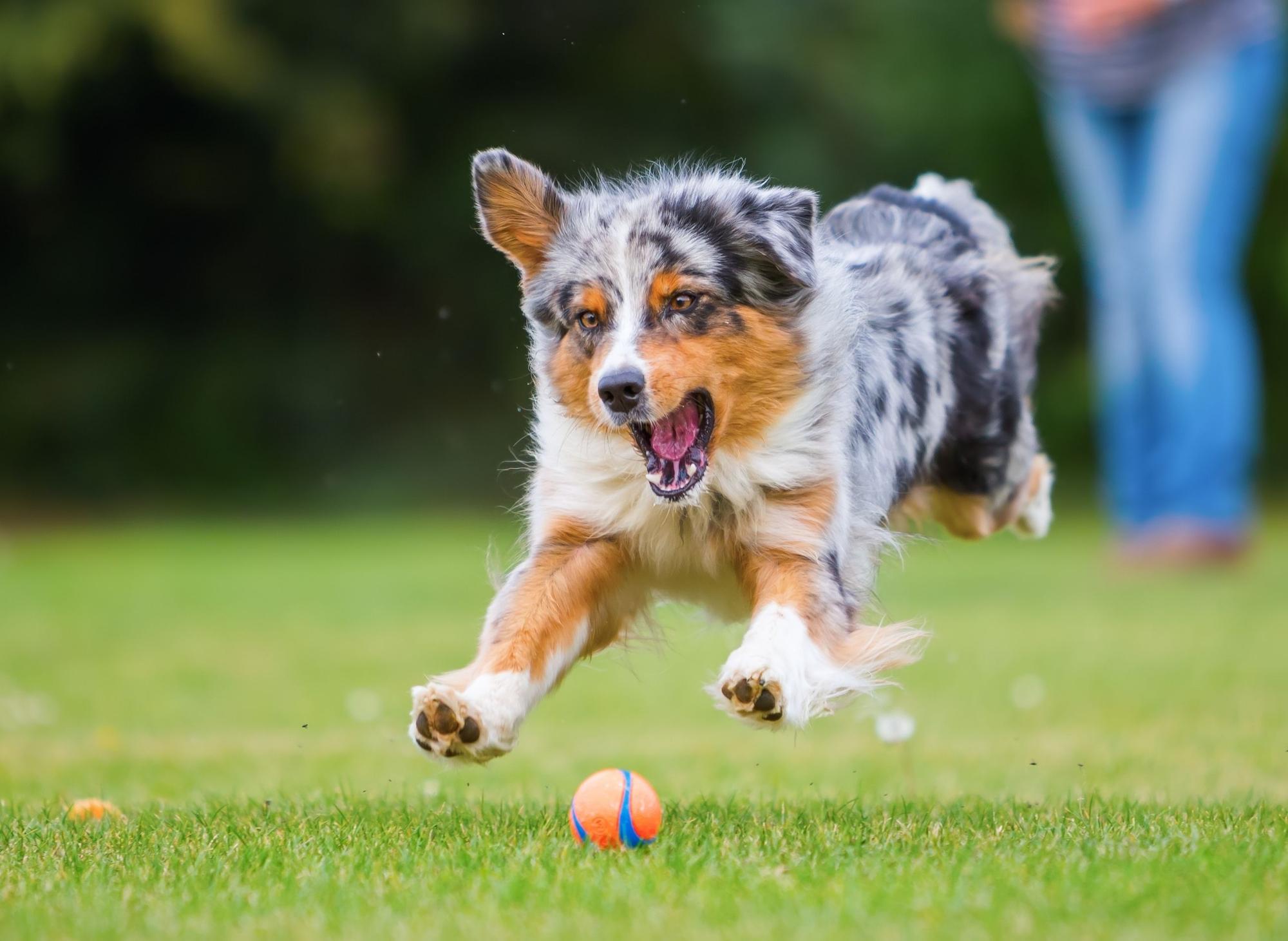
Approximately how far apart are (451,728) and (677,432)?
1.09 meters

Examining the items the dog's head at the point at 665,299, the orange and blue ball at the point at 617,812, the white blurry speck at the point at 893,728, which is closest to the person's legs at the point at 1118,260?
the white blurry speck at the point at 893,728

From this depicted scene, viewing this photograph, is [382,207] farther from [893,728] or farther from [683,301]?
[683,301]

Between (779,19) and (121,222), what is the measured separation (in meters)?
9.75

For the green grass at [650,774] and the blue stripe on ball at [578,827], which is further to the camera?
the blue stripe on ball at [578,827]

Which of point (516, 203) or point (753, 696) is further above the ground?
point (516, 203)

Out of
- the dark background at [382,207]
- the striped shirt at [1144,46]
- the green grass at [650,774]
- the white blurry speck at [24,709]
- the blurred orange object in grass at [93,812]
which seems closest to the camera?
the green grass at [650,774]

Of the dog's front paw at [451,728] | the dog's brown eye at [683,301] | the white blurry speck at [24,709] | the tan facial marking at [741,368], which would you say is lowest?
the white blurry speck at [24,709]

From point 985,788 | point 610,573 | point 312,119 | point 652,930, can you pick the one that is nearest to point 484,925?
point 652,930

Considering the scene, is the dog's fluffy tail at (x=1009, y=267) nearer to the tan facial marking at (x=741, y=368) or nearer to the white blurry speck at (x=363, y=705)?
the tan facial marking at (x=741, y=368)

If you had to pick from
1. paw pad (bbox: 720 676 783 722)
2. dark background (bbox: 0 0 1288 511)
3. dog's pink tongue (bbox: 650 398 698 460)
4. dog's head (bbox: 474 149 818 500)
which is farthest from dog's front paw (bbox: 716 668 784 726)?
dark background (bbox: 0 0 1288 511)

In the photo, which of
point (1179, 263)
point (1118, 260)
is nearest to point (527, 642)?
point (1179, 263)

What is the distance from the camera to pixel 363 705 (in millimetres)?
9117

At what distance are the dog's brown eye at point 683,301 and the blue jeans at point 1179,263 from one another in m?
10.8

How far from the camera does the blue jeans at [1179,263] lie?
14570 millimetres
